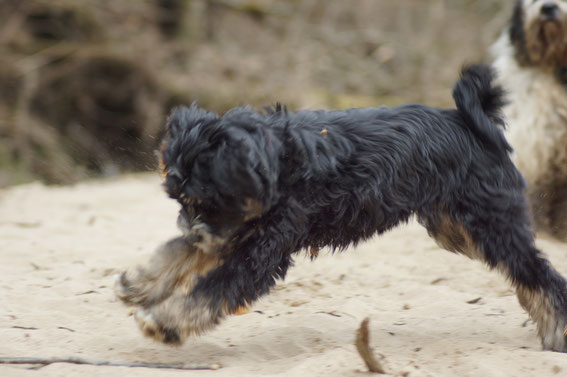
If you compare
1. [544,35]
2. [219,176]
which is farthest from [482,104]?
[544,35]

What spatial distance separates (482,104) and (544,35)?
2405mm

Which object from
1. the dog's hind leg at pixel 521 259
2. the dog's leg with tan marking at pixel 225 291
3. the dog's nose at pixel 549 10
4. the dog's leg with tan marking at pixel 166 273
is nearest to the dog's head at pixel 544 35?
the dog's nose at pixel 549 10

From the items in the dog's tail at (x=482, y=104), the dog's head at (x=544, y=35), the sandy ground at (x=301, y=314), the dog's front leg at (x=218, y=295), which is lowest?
the sandy ground at (x=301, y=314)

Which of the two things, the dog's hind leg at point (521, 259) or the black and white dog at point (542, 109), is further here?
the black and white dog at point (542, 109)

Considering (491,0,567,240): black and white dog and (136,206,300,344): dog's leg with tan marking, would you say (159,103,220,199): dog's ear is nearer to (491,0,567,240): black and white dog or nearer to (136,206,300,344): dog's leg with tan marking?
(136,206,300,344): dog's leg with tan marking

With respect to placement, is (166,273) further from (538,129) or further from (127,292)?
(538,129)

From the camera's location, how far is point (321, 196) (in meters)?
3.38

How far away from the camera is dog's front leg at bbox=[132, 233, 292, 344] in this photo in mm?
3166

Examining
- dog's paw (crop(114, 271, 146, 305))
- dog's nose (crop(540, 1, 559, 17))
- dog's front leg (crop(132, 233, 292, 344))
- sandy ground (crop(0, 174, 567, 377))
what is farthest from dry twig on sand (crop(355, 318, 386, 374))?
dog's nose (crop(540, 1, 559, 17))

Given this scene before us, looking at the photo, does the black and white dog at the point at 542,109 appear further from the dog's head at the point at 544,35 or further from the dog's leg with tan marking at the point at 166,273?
the dog's leg with tan marking at the point at 166,273

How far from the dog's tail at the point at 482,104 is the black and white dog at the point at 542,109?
2018 millimetres

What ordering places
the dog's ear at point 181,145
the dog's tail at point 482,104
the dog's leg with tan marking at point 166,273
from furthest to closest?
1. the dog's tail at point 482,104
2. the dog's leg with tan marking at point 166,273
3. the dog's ear at point 181,145

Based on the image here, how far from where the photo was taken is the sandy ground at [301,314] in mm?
3176

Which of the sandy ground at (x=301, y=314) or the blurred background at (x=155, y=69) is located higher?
the blurred background at (x=155, y=69)
